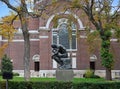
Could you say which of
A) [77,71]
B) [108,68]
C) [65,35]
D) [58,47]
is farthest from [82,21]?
[58,47]

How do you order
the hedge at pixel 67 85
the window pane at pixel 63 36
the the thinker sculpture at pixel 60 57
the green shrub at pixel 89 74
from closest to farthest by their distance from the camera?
the hedge at pixel 67 85
the the thinker sculpture at pixel 60 57
the green shrub at pixel 89 74
the window pane at pixel 63 36

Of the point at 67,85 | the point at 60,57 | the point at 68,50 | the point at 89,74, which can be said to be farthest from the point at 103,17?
the point at 67,85

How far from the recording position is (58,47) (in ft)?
88.9

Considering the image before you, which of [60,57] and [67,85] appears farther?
[60,57]

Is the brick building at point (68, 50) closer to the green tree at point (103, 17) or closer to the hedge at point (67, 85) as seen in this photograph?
the green tree at point (103, 17)

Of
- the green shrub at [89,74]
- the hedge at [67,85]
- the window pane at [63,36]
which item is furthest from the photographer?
the window pane at [63,36]

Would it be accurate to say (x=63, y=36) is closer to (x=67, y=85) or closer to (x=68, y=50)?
(x=68, y=50)

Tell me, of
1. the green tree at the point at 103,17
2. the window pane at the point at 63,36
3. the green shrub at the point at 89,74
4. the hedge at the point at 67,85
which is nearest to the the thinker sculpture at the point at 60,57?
the hedge at the point at 67,85

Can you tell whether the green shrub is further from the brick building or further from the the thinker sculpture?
the the thinker sculpture

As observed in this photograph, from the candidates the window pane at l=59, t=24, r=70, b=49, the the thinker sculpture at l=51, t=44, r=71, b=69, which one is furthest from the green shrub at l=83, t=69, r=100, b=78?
the the thinker sculpture at l=51, t=44, r=71, b=69

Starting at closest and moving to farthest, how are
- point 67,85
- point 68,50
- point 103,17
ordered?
1. point 67,85
2. point 103,17
3. point 68,50

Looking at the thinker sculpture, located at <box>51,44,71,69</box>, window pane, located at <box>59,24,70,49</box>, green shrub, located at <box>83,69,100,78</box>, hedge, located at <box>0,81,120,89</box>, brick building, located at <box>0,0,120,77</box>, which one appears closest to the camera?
hedge, located at <box>0,81,120,89</box>

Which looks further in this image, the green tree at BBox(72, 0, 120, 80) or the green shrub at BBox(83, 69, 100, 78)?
the green shrub at BBox(83, 69, 100, 78)

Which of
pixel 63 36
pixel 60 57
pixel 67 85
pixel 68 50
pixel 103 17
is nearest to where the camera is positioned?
pixel 67 85
